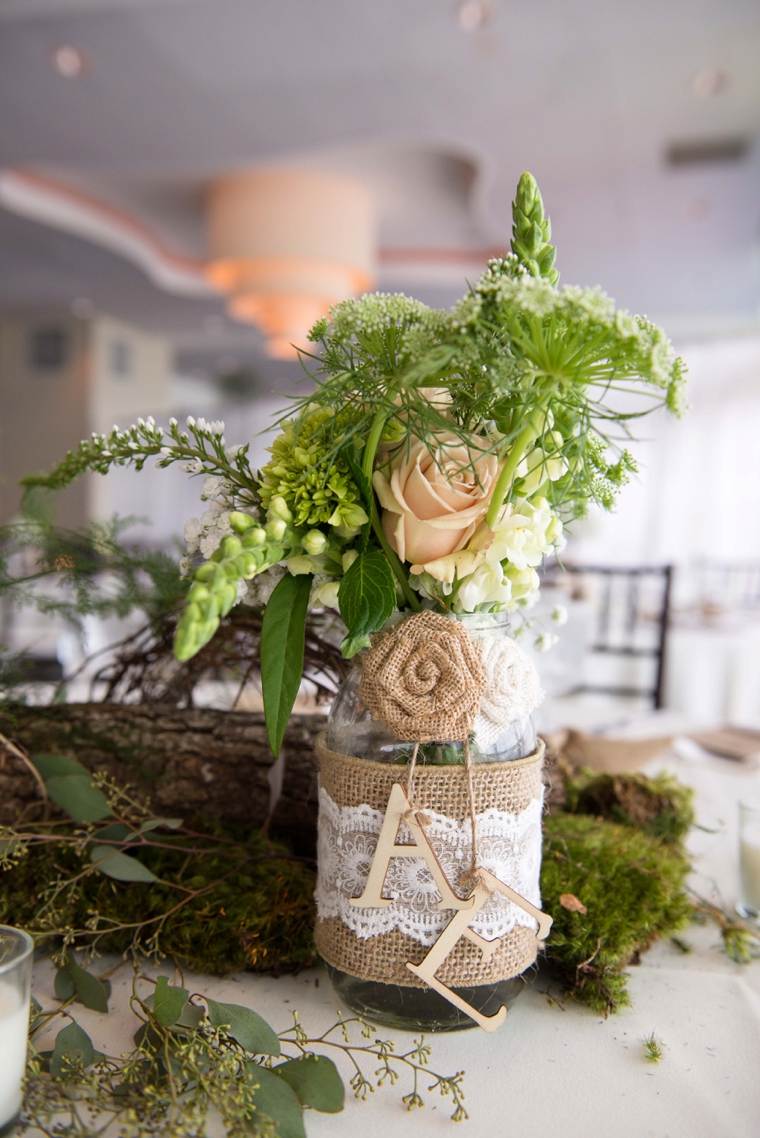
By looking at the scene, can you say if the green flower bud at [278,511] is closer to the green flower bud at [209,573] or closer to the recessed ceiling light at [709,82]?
the green flower bud at [209,573]

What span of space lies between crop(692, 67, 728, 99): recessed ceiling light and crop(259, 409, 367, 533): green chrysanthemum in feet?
11.1

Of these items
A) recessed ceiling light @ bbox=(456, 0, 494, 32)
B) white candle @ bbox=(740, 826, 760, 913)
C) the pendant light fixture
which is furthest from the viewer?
the pendant light fixture

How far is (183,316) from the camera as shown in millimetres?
7660

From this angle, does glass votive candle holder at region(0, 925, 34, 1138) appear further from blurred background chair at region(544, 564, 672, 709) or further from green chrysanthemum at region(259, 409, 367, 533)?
blurred background chair at region(544, 564, 672, 709)

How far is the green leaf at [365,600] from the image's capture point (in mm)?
522

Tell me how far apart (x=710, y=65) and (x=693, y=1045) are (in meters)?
3.52

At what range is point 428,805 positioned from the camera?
56 cm

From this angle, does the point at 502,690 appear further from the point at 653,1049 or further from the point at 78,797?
the point at 78,797

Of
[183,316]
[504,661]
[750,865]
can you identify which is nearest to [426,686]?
[504,661]

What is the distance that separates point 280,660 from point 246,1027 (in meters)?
0.25

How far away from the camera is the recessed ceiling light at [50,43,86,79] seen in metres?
2.97

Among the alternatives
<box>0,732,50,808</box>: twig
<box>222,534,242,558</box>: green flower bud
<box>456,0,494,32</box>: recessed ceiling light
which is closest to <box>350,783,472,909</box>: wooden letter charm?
<box>222,534,242,558</box>: green flower bud

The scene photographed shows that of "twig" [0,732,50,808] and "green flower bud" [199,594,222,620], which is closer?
"green flower bud" [199,594,222,620]

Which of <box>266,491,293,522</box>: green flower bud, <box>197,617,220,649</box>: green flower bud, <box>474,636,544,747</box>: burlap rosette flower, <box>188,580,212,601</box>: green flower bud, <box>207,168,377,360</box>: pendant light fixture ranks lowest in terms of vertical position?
<box>474,636,544,747</box>: burlap rosette flower
